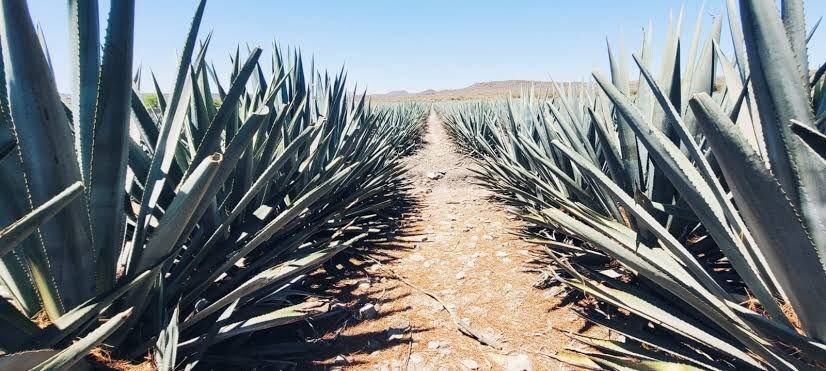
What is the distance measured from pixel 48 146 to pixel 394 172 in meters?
3.69

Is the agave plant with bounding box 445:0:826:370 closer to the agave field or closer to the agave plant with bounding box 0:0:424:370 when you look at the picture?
the agave field

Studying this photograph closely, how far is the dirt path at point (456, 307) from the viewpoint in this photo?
1.65m

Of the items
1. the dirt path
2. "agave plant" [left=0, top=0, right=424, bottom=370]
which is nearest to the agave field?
"agave plant" [left=0, top=0, right=424, bottom=370]

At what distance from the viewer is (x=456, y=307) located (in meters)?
2.11

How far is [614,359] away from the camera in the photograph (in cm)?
120

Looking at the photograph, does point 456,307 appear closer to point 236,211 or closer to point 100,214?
point 236,211

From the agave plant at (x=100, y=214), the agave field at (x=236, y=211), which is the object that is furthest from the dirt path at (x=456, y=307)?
the agave plant at (x=100, y=214)

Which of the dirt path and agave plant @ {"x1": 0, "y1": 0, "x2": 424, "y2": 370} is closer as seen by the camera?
agave plant @ {"x1": 0, "y1": 0, "x2": 424, "y2": 370}

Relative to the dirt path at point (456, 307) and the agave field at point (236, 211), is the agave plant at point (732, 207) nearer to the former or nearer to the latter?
the agave field at point (236, 211)

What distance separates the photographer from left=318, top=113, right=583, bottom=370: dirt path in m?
1.65

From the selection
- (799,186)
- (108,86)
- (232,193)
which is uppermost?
(108,86)

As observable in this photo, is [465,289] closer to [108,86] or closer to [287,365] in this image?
[287,365]

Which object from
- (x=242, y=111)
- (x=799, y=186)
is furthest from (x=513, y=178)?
(x=799, y=186)

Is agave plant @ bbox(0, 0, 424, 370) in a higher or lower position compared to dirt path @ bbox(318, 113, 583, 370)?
higher
